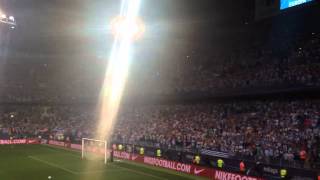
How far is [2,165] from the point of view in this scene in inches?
1339

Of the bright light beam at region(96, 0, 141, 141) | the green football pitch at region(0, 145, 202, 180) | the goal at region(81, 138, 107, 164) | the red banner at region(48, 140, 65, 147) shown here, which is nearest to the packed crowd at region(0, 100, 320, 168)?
the red banner at region(48, 140, 65, 147)

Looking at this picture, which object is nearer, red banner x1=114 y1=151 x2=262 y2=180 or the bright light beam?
red banner x1=114 y1=151 x2=262 y2=180

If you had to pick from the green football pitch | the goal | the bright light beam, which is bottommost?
the green football pitch

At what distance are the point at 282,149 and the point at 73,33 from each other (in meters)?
19.2

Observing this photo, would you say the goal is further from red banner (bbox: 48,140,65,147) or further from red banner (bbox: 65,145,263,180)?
red banner (bbox: 48,140,65,147)

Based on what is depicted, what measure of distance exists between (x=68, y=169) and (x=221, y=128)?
12.0 m

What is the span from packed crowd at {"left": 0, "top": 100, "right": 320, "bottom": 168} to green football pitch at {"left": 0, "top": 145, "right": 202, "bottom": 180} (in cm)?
408

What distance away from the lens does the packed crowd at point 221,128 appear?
2895 centimetres

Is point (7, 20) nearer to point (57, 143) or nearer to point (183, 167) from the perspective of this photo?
point (183, 167)

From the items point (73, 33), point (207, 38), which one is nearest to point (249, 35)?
point (207, 38)

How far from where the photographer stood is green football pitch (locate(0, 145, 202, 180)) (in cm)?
2910

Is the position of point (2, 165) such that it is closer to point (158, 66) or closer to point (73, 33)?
point (73, 33)

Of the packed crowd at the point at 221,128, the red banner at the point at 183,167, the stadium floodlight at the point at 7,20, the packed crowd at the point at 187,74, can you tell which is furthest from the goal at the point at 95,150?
the stadium floodlight at the point at 7,20

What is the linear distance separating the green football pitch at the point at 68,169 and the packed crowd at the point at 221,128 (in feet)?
13.4
